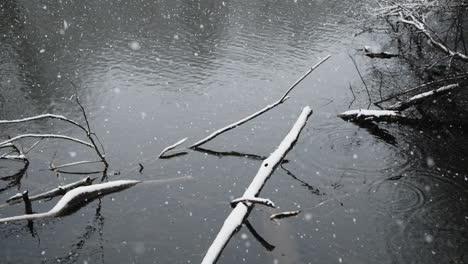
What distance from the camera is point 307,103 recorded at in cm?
1611

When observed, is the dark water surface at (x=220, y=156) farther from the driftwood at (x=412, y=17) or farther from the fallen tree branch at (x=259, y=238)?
the driftwood at (x=412, y=17)

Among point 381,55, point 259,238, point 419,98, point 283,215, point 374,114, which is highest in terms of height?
point 419,98

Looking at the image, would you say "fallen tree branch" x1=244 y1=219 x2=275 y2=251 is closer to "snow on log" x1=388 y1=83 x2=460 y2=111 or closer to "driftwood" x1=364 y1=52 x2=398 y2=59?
"snow on log" x1=388 y1=83 x2=460 y2=111

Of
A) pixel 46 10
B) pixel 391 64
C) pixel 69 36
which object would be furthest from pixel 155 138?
pixel 46 10

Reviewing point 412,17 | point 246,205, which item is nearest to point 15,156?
point 246,205

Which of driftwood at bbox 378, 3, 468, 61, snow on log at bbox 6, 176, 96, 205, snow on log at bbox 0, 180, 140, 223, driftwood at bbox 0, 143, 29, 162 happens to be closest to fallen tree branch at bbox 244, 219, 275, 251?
snow on log at bbox 0, 180, 140, 223

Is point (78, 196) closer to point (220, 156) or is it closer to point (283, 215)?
point (220, 156)

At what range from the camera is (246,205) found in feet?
30.4

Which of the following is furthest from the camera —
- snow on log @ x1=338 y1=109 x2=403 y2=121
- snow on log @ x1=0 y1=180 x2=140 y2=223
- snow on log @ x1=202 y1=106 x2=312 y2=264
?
snow on log @ x1=338 y1=109 x2=403 y2=121

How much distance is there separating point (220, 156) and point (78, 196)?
422 centimetres

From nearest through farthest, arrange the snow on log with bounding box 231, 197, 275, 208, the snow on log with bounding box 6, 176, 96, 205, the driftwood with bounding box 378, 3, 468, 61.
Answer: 1. the snow on log with bounding box 231, 197, 275, 208
2. the snow on log with bounding box 6, 176, 96, 205
3. the driftwood with bounding box 378, 3, 468, 61

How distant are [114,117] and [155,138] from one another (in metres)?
2.29

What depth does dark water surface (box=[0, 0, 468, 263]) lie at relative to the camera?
904 cm

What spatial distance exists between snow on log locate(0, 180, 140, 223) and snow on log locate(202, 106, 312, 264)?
3090mm
